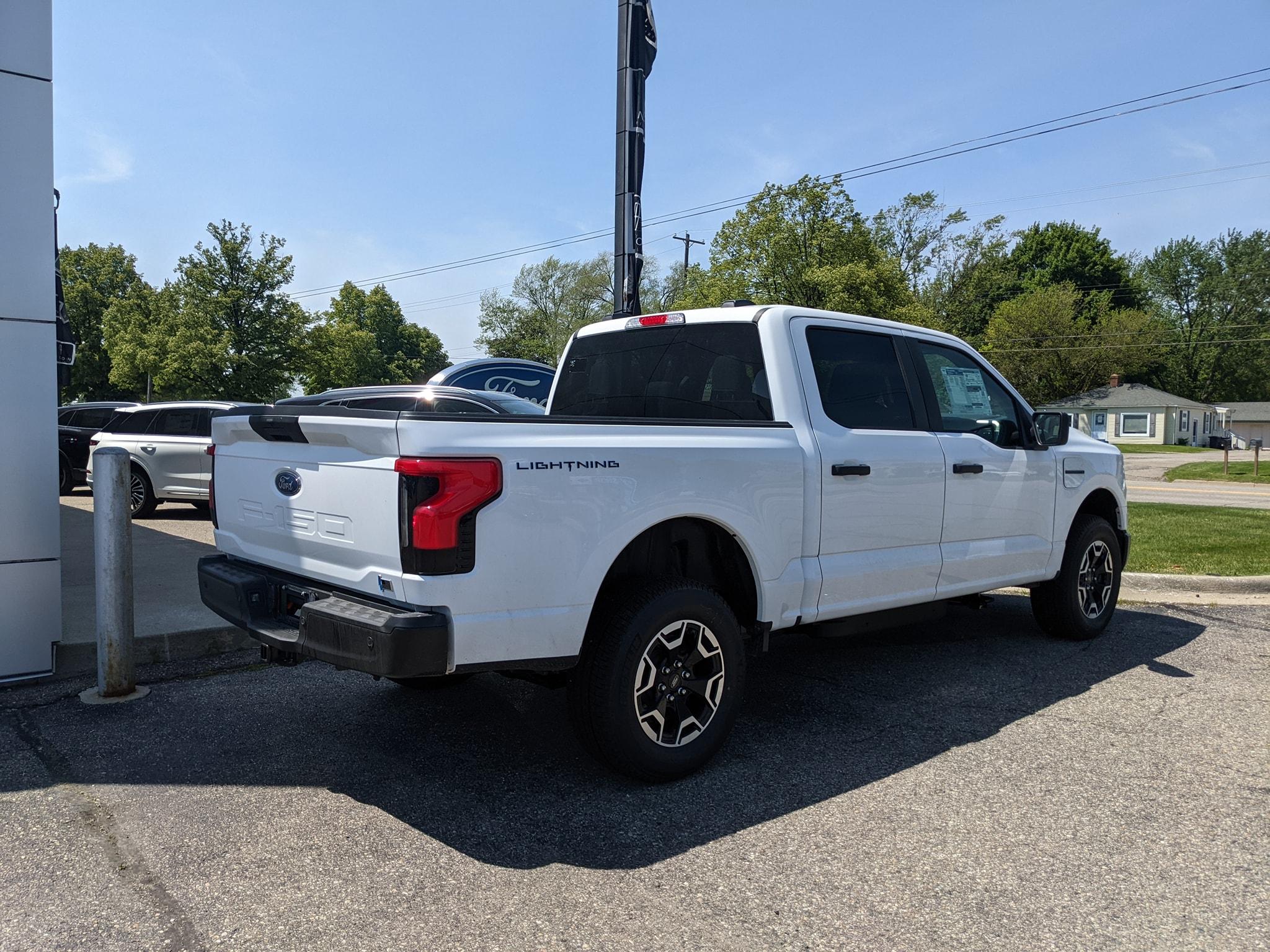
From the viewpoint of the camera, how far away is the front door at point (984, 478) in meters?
5.05

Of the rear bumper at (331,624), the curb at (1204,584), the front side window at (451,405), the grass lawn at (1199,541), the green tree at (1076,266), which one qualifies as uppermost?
the green tree at (1076,266)

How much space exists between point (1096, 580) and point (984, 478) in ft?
5.64

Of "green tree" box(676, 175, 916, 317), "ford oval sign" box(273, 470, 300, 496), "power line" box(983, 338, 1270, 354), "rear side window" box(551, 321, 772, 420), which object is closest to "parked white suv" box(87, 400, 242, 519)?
"rear side window" box(551, 321, 772, 420)

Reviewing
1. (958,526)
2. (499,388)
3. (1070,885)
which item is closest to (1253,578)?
(958,526)

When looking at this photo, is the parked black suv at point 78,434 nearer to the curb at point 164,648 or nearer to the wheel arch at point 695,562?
the curb at point 164,648

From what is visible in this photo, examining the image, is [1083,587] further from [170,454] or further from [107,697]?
[170,454]

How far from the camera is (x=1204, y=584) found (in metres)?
7.98

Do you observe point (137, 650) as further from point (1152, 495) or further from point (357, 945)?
point (1152, 495)

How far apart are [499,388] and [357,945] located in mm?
10795

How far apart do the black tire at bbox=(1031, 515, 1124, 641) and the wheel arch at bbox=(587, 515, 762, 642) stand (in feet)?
9.27

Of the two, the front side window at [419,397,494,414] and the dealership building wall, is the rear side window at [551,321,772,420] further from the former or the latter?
the front side window at [419,397,494,414]

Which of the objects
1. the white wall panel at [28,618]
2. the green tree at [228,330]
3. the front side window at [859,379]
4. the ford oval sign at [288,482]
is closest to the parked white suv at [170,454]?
the white wall panel at [28,618]

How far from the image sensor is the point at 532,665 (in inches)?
132

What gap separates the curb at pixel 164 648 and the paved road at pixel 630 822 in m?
0.35
